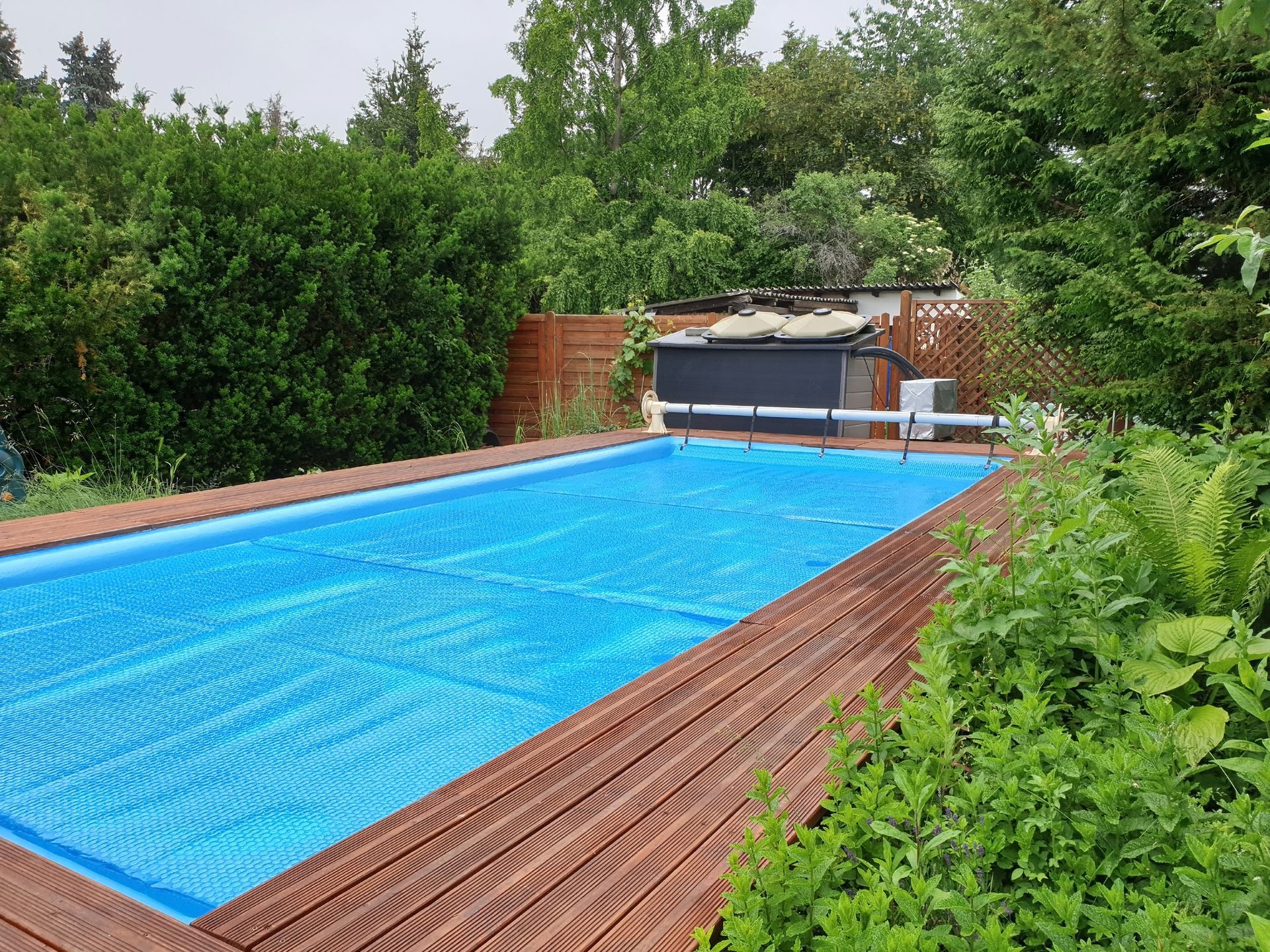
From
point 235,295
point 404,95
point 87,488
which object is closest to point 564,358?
point 235,295

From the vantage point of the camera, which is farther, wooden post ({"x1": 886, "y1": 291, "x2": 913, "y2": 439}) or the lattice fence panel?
wooden post ({"x1": 886, "y1": 291, "x2": 913, "y2": 439})

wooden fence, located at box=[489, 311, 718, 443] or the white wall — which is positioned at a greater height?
the white wall

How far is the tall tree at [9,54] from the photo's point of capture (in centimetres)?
3269

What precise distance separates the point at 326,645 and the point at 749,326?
6384 mm

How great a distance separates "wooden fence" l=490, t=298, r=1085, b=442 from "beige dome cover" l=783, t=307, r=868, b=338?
1105 mm

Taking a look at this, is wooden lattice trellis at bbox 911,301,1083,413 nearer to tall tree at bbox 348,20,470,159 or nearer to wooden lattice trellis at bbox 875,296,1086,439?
wooden lattice trellis at bbox 875,296,1086,439

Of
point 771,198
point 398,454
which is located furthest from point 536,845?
point 771,198

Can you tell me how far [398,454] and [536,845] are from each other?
7.64 metres

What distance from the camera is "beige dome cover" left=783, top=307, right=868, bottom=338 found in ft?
28.3

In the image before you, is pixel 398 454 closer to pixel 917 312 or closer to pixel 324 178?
pixel 324 178

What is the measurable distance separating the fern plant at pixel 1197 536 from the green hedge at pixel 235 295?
19.7ft

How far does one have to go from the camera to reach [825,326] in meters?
8.69

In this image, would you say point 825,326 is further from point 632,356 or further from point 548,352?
point 548,352

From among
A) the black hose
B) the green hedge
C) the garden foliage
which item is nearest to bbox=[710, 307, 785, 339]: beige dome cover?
the black hose
